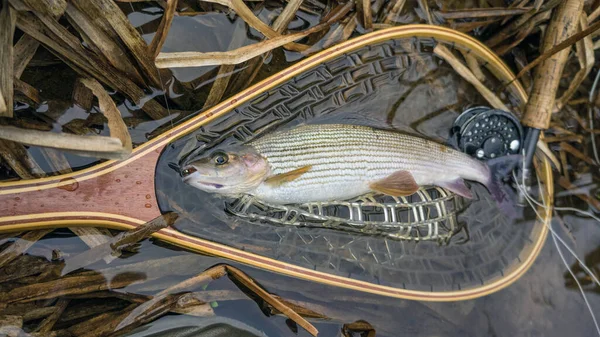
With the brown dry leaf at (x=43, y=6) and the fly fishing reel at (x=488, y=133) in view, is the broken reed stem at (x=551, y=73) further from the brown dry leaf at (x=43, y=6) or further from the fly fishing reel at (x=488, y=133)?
the brown dry leaf at (x=43, y=6)

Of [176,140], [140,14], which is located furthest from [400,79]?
[140,14]

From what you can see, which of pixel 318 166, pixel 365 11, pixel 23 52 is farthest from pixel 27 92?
pixel 365 11

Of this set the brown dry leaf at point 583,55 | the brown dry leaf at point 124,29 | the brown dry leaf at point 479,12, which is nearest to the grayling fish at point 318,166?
the brown dry leaf at point 124,29

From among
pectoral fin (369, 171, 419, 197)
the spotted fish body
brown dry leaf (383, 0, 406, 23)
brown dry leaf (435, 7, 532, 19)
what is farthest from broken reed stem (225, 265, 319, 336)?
brown dry leaf (435, 7, 532, 19)

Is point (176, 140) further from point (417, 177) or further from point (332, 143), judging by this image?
point (417, 177)

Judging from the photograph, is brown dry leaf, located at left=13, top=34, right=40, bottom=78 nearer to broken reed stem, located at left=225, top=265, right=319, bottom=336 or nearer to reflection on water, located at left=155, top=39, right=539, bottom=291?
reflection on water, located at left=155, top=39, right=539, bottom=291

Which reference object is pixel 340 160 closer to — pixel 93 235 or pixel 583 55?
pixel 93 235
